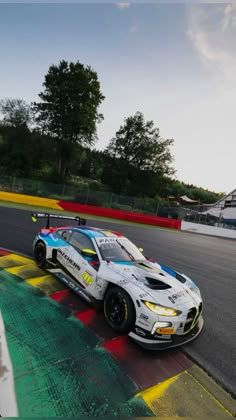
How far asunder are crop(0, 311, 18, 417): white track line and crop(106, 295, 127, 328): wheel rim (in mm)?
1470

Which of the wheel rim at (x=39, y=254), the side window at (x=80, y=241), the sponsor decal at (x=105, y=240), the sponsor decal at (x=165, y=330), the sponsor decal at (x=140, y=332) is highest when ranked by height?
the sponsor decal at (x=105, y=240)

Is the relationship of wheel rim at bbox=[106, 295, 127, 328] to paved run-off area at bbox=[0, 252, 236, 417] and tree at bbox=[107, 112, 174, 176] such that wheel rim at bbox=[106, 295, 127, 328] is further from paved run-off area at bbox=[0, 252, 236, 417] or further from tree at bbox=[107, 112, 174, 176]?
tree at bbox=[107, 112, 174, 176]

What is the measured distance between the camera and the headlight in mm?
3367

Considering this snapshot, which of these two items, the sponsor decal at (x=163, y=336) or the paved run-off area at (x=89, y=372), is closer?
the paved run-off area at (x=89, y=372)

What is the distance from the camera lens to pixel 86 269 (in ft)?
14.7

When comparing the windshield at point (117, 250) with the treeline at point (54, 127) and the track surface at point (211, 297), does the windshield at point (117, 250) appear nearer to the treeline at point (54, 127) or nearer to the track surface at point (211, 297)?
the track surface at point (211, 297)

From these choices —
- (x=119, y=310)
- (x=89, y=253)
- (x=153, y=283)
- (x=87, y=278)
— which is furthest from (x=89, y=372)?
(x=89, y=253)

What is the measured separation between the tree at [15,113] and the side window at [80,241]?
36.5 meters

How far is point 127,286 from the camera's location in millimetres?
3717

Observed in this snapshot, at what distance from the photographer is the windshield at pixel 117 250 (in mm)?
4627

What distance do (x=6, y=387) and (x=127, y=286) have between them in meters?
1.86

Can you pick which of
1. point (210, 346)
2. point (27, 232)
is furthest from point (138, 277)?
point (27, 232)

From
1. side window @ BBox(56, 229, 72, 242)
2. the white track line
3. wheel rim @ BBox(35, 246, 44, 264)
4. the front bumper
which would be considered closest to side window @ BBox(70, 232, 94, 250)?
side window @ BBox(56, 229, 72, 242)

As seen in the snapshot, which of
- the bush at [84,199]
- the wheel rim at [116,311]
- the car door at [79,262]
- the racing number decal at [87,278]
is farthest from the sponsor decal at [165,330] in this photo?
the bush at [84,199]
